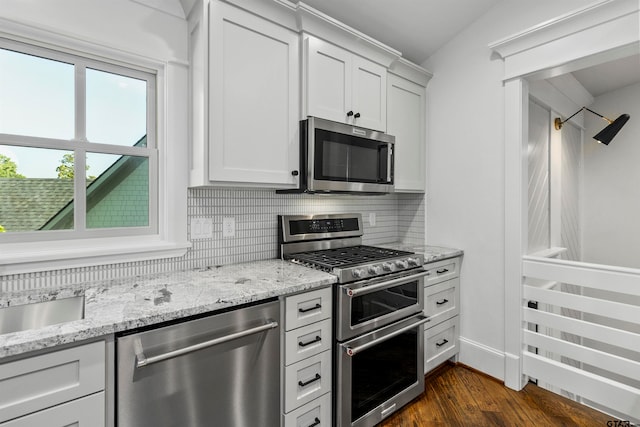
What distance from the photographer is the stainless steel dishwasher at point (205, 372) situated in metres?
1.15

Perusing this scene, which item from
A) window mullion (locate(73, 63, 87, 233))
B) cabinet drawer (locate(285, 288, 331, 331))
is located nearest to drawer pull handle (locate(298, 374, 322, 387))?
cabinet drawer (locate(285, 288, 331, 331))

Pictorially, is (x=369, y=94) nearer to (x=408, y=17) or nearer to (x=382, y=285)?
(x=408, y=17)

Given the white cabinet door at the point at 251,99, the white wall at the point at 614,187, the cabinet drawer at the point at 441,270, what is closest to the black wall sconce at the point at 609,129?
the white wall at the point at 614,187

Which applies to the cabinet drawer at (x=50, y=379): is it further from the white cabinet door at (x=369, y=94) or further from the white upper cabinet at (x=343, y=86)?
the white cabinet door at (x=369, y=94)

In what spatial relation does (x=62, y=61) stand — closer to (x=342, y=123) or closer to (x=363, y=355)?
(x=342, y=123)

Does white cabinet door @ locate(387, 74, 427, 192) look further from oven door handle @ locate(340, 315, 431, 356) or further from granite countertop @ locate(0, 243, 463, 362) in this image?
granite countertop @ locate(0, 243, 463, 362)

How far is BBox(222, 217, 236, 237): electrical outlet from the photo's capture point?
204 cm

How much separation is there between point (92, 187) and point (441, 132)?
2579 millimetres

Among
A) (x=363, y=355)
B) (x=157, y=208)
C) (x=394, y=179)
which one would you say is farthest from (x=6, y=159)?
(x=394, y=179)

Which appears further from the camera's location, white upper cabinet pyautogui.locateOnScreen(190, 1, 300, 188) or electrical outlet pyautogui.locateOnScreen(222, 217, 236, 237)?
electrical outlet pyautogui.locateOnScreen(222, 217, 236, 237)

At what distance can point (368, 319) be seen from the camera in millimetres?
1893

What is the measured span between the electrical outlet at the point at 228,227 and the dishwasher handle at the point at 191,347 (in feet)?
2.49

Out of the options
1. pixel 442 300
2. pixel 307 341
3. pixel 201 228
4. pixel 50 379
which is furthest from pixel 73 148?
pixel 442 300

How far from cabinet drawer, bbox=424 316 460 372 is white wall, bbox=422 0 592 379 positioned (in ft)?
0.34
